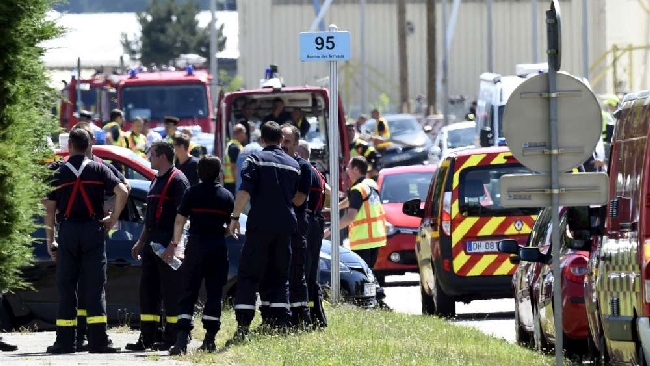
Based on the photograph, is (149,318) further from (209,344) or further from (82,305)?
(209,344)

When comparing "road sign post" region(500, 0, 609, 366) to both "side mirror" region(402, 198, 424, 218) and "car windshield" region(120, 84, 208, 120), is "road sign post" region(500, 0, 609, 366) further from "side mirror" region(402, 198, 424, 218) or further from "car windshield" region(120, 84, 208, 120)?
"car windshield" region(120, 84, 208, 120)

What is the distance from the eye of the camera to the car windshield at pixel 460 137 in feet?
122

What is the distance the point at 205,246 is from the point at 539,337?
2805 millimetres

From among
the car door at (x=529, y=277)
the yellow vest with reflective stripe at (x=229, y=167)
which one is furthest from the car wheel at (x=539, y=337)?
the yellow vest with reflective stripe at (x=229, y=167)

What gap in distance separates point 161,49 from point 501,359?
7381 cm

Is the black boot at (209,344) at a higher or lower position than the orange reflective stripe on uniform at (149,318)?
lower

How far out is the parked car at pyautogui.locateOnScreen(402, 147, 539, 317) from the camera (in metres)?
17.2

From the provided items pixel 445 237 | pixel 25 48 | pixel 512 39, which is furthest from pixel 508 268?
pixel 512 39

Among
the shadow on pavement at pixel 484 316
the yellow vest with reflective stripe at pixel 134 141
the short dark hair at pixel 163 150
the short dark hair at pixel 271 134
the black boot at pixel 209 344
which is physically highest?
the short dark hair at pixel 271 134

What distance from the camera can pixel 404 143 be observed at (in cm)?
4203

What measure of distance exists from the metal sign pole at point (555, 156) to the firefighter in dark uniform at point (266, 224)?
2.96 metres

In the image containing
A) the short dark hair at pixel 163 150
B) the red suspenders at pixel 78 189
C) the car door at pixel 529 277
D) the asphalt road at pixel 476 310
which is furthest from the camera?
the asphalt road at pixel 476 310

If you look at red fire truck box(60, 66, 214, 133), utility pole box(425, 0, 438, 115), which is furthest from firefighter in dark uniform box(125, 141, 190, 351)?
utility pole box(425, 0, 438, 115)

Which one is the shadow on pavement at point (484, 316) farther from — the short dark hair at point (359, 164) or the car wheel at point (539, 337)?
the car wheel at point (539, 337)
